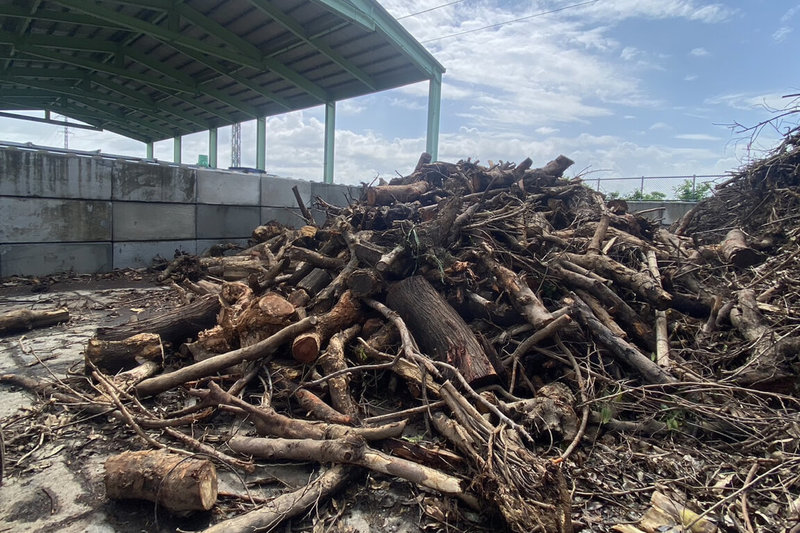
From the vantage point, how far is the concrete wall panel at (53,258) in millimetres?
6980

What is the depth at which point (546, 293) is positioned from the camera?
167 inches

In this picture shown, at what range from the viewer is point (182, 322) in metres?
4.11

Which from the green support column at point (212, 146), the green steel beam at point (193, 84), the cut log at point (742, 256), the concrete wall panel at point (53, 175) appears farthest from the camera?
the green support column at point (212, 146)

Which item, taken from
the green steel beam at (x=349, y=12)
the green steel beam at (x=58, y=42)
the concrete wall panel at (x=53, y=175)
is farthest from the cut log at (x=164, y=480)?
the green steel beam at (x=58, y=42)

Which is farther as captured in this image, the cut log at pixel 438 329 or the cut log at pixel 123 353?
the cut log at pixel 123 353

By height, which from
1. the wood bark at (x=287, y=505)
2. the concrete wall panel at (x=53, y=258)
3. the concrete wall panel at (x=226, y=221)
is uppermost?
the concrete wall panel at (x=226, y=221)

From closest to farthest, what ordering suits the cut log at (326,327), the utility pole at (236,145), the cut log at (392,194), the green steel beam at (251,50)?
the cut log at (326,327) < the cut log at (392,194) < the green steel beam at (251,50) < the utility pole at (236,145)

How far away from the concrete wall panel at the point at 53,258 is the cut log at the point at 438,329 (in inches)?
270

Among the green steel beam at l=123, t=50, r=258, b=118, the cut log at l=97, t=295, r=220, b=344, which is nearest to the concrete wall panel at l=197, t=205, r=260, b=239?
the cut log at l=97, t=295, r=220, b=344

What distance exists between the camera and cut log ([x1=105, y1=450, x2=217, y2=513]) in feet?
6.84

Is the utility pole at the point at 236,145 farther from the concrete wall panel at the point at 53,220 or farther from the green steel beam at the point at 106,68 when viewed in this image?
the concrete wall panel at the point at 53,220

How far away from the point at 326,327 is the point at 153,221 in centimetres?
668

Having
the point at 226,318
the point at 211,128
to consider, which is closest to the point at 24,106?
the point at 211,128

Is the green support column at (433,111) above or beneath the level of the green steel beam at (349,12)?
beneath
